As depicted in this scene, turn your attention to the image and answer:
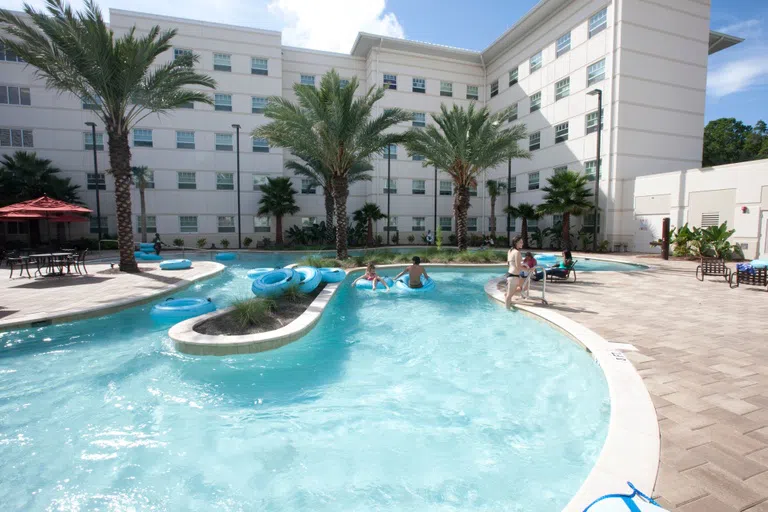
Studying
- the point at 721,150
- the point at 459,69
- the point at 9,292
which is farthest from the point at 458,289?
the point at 721,150

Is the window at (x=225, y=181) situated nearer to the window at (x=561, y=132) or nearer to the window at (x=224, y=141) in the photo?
the window at (x=224, y=141)

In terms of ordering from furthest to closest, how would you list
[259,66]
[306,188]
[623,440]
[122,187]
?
[306,188] → [259,66] → [122,187] → [623,440]

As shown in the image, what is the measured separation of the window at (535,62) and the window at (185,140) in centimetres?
2880

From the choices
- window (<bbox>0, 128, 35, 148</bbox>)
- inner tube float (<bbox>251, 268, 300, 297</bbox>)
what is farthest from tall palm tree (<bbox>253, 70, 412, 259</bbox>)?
window (<bbox>0, 128, 35, 148</bbox>)

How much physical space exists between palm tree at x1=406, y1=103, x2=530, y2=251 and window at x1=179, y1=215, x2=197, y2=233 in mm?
20867

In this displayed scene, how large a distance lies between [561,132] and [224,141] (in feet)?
89.6

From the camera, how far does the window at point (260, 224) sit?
1283 inches

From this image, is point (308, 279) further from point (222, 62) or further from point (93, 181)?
point (93, 181)

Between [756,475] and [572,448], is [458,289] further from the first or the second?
[756,475]

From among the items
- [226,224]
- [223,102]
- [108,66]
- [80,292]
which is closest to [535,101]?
[223,102]

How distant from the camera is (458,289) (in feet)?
43.1

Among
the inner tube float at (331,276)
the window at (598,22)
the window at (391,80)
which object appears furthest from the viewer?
the window at (391,80)

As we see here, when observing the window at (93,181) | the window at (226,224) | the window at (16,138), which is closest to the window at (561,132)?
the window at (226,224)

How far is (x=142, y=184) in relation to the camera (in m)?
28.3
